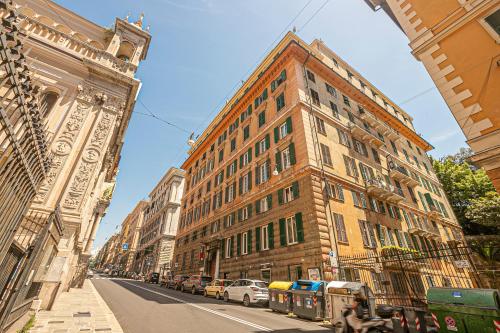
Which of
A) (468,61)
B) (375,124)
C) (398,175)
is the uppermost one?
(375,124)

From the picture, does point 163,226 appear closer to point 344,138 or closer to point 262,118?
point 262,118

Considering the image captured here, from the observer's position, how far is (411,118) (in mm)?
38344

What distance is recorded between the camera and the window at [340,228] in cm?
1502

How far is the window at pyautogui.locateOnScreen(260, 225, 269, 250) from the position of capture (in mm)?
17688

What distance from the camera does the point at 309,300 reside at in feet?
33.4

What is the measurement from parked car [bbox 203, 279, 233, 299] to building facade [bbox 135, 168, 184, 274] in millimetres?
23456

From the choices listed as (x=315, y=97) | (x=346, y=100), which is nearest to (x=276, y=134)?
(x=315, y=97)

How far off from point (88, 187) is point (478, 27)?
15316mm

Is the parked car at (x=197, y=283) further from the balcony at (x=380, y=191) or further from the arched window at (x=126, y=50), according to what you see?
the arched window at (x=126, y=50)

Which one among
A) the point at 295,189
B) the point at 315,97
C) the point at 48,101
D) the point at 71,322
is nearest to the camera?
the point at 71,322

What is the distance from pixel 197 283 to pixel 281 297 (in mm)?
11258

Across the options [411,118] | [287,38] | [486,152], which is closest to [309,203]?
[486,152]

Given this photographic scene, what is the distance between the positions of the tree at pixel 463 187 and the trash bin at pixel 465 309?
30794mm

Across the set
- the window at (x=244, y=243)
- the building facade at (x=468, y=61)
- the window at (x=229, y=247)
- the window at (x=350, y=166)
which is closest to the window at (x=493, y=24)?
the building facade at (x=468, y=61)
